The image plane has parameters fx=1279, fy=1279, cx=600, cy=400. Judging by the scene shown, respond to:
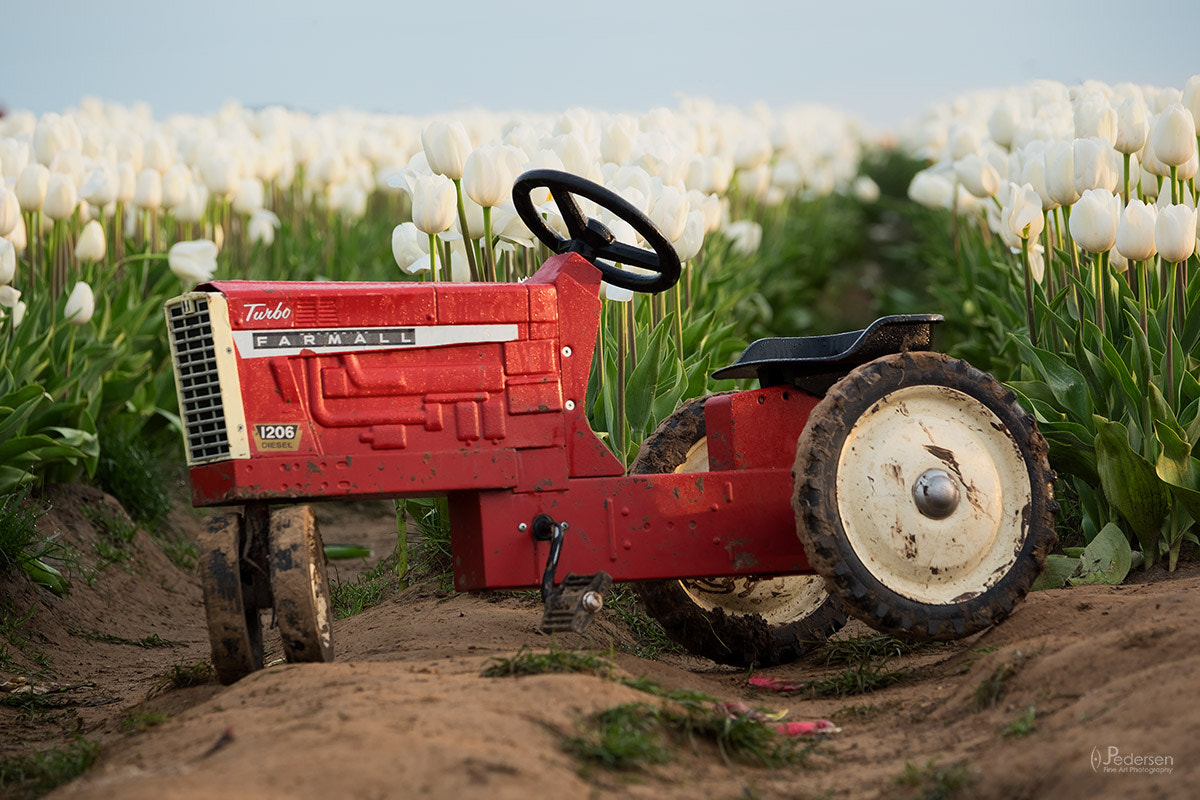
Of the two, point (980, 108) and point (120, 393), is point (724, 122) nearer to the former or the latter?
point (980, 108)

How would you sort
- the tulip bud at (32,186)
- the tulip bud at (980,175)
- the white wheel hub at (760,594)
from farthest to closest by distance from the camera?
the tulip bud at (980,175) → the tulip bud at (32,186) → the white wheel hub at (760,594)

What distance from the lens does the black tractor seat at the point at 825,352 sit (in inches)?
145

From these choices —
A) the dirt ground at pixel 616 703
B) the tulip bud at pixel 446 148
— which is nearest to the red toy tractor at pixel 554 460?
the dirt ground at pixel 616 703

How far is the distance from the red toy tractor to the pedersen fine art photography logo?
1.03 m

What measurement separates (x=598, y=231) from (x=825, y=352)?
816 mm

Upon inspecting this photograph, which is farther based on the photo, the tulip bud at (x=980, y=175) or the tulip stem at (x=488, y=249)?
the tulip bud at (x=980, y=175)

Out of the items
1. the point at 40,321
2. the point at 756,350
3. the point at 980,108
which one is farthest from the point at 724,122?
the point at 756,350

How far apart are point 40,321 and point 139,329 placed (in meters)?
0.90

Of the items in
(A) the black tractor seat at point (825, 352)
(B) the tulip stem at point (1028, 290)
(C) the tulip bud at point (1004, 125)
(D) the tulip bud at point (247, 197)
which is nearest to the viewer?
(A) the black tractor seat at point (825, 352)

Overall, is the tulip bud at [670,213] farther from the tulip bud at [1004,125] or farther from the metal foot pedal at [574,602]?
the tulip bud at [1004,125]

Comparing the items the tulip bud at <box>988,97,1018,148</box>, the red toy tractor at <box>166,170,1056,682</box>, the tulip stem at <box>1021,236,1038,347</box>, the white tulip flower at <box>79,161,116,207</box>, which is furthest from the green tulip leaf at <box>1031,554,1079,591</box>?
the white tulip flower at <box>79,161,116,207</box>

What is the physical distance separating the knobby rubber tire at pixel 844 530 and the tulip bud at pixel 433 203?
5.58 ft

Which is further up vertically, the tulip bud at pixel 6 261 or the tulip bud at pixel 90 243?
the tulip bud at pixel 90 243

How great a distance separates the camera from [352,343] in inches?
130
